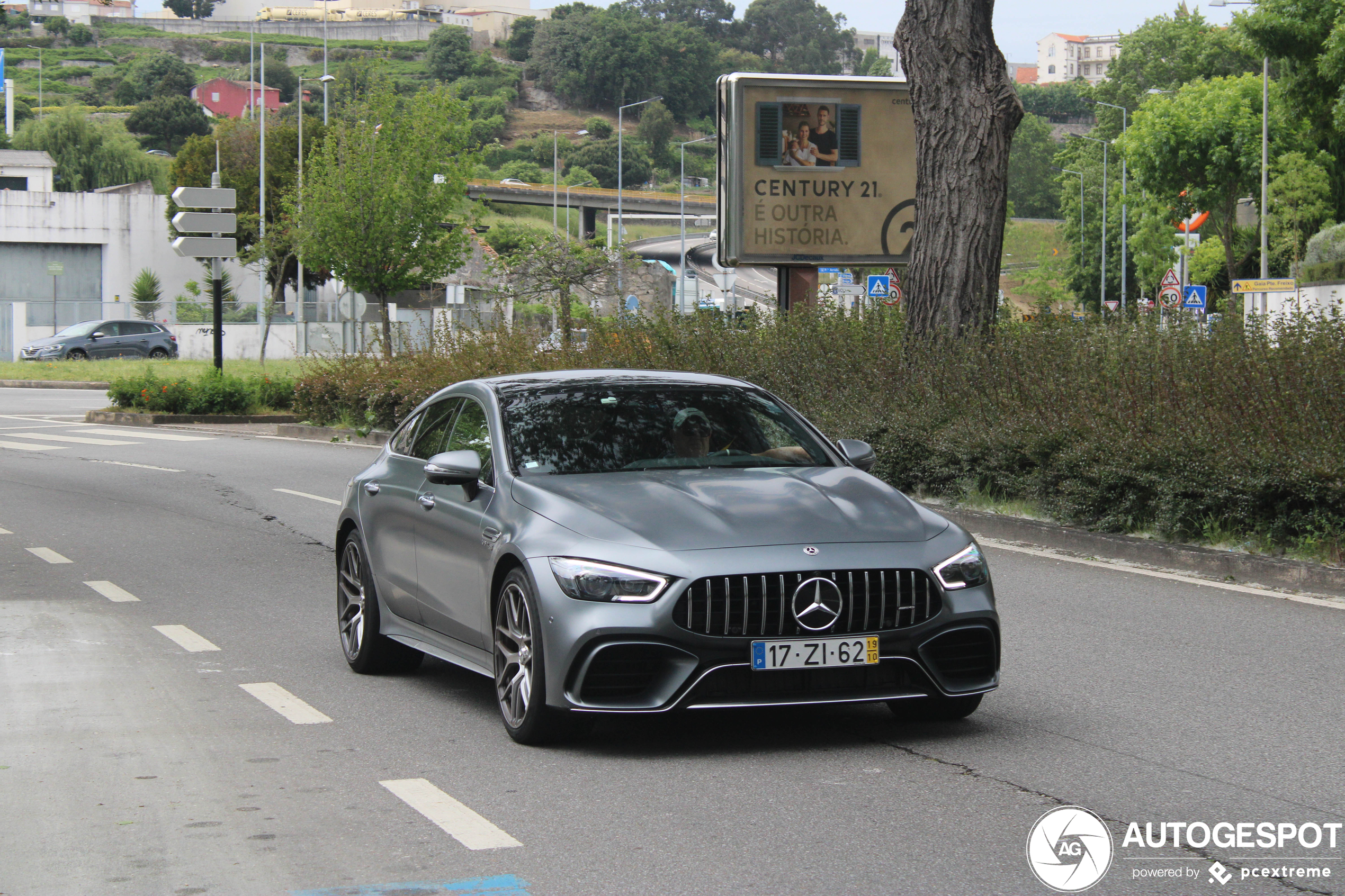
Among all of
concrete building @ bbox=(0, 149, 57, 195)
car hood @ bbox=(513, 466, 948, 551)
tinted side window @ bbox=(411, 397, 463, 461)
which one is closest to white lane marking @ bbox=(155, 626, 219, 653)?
tinted side window @ bbox=(411, 397, 463, 461)

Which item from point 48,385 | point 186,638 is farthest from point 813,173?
point 48,385

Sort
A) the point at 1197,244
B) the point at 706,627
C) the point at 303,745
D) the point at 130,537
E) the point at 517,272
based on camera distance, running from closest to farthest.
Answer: the point at 706,627
the point at 303,745
the point at 130,537
the point at 517,272
the point at 1197,244

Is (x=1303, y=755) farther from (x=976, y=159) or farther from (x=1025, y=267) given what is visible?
(x=1025, y=267)

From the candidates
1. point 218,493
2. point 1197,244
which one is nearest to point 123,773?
point 218,493

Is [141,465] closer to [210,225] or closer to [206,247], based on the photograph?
[206,247]

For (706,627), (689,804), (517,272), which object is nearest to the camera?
(689,804)

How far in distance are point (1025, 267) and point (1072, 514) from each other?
133204mm

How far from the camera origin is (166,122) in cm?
18200

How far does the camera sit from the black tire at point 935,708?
22.0 ft

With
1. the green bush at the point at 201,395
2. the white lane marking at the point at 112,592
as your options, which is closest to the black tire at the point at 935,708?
the white lane marking at the point at 112,592

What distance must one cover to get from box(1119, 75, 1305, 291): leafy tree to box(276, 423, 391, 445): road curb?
40637 mm

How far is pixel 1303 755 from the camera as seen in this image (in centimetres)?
630

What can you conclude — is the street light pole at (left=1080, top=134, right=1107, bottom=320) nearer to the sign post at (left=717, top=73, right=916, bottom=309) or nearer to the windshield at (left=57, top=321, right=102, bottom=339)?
the windshield at (left=57, top=321, right=102, bottom=339)

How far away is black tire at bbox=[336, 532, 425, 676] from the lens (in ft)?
26.7
